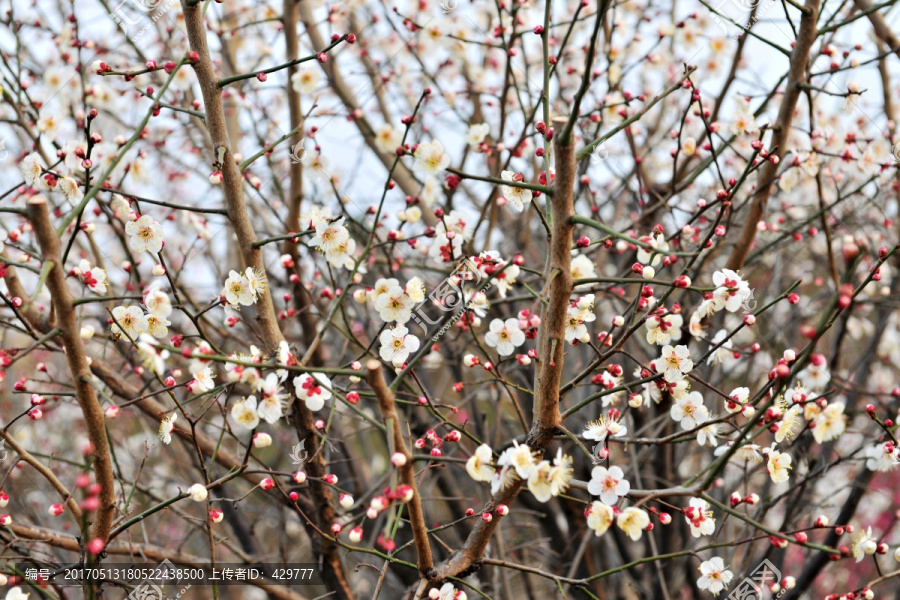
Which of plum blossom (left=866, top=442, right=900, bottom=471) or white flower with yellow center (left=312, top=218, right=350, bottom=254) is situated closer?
plum blossom (left=866, top=442, right=900, bottom=471)

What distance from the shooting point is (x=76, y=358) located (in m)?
1.74

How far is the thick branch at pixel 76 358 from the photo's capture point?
5.35 ft

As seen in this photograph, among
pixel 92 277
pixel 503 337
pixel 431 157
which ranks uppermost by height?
pixel 431 157

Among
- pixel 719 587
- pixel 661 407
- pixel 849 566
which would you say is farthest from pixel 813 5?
pixel 849 566

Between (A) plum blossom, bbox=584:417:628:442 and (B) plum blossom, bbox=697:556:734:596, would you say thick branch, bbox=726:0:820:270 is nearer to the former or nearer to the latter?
(A) plum blossom, bbox=584:417:628:442

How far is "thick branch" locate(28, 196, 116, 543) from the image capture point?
163cm

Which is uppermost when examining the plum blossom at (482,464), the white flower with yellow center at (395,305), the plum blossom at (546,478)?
the white flower with yellow center at (395,305)

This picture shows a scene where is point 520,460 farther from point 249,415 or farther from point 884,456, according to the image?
point 884,456

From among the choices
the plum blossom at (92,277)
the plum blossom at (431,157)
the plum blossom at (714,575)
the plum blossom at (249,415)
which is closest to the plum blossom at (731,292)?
the plum blossom at (714,575)

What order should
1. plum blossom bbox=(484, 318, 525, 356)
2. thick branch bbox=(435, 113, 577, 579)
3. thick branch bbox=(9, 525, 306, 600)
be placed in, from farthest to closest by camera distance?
1. thick branch bbox=(9, 525, 306, 600)
2. plum blossom bbox=(484, 318, 525, 356)
3. thick branch bbox=(435, 113, 577, 579)

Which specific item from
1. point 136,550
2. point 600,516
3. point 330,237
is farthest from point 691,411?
point 136,550

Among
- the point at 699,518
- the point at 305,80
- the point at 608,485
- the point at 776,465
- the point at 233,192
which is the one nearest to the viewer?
the point at 608,485

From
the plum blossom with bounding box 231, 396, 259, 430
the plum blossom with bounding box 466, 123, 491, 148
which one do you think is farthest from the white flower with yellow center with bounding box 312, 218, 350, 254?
the plum blossom with bounding box 466, 123, 491, 148

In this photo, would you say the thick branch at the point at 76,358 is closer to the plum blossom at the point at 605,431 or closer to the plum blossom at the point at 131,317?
the plum blossom at the point at 131,317
